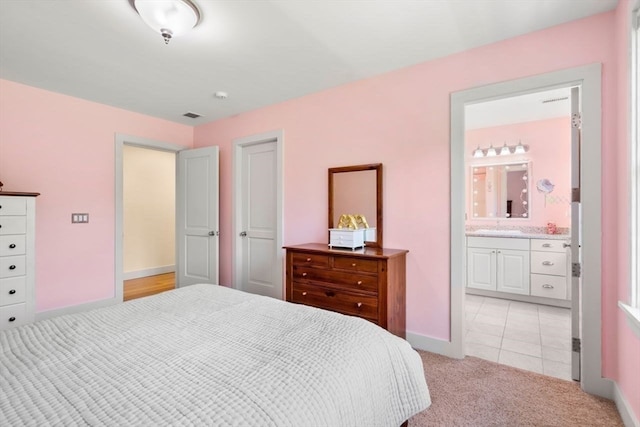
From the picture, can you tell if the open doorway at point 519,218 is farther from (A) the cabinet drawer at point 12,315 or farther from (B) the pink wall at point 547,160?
(A) the cabinet drawer at point 12,315

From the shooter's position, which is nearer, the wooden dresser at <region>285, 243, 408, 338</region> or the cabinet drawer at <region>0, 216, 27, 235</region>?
the wooden dresser at <region>285, 243, 408, 338</region>

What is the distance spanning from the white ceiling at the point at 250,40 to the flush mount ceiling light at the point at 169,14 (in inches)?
3.5

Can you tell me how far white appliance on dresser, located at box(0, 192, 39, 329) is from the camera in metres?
2.48

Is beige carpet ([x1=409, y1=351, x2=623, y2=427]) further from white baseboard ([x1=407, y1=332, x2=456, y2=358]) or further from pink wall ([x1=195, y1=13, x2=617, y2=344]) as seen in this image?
pink wall ([x1=195, y1=13, x2=617, y2=344])

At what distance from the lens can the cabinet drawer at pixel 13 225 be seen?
2.48m

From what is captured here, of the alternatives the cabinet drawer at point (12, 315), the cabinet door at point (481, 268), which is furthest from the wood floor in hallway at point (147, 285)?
the cabinet door at point (481, 268)

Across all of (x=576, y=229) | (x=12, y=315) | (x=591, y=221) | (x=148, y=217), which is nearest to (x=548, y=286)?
(x=576, y=229)

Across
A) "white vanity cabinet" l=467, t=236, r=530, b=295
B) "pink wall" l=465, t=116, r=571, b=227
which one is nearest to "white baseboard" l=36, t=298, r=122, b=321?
"white vanity cabinet" l=467, t=236, r=530, b=295

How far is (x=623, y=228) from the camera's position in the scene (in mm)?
1755

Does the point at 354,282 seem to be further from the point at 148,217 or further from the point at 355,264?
the point at 148,217

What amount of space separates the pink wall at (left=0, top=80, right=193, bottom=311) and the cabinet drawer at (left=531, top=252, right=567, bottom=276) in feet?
17.4

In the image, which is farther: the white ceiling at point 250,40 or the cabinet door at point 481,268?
the cabinet door at point 481,268

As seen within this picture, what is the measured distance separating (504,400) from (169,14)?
3.19 m

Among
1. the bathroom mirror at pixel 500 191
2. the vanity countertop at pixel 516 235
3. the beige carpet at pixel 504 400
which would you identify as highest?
the bathroom mirror at pixel 500 191
